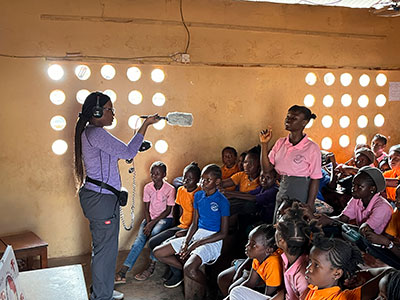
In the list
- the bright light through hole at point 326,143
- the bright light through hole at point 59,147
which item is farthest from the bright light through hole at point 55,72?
the bright light through hole at point 326,143

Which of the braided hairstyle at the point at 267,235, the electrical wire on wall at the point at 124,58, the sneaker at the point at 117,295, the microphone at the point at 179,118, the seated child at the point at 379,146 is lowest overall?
the sneaker at the point at 117,295

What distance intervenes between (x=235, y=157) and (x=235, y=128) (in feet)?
1.42

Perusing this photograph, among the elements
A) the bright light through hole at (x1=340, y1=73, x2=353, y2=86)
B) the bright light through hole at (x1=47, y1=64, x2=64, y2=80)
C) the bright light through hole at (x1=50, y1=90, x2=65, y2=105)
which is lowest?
the bright light through hole at (x1=50, y1=90, x2=65, y2=105)

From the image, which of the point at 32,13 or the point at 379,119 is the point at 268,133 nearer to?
the point at 32,13

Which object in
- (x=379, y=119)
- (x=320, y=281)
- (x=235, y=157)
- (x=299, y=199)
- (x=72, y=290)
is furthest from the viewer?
(x=379, y=119)

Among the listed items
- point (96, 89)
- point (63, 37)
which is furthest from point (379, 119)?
point (63, 37)

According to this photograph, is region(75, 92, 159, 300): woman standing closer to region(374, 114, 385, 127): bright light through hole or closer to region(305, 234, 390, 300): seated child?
region(305, 234, 390, 300): seated child

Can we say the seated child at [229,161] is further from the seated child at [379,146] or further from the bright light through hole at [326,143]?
the seated child at [379,146]

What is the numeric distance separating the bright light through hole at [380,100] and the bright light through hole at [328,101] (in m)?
0.74

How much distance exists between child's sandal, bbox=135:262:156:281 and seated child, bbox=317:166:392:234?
5.91 ft

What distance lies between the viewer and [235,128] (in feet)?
17.0

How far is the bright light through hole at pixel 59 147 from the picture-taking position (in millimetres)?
4486

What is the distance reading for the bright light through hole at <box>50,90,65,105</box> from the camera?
14.5 ft

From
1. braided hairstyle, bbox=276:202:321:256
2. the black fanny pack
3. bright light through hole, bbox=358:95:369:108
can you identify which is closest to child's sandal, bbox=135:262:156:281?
the black fanny pack
